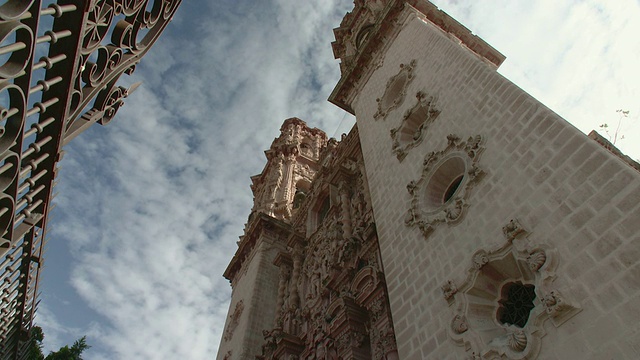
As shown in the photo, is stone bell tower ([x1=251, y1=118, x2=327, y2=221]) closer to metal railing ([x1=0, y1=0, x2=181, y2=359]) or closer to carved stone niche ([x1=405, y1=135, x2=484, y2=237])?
carved stone niche ([x1=405, y1=135, x2=484, y2=237])

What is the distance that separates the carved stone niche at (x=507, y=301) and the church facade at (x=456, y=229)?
0.02 meters

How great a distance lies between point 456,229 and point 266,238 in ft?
47.6

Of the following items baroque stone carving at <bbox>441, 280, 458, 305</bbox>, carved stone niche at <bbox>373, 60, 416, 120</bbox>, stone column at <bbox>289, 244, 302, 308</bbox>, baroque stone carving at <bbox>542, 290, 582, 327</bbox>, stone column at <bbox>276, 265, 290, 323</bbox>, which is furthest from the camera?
stone column at <bbox>276, 265, 290, 323</bbox>

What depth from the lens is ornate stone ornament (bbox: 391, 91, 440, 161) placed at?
965 cm

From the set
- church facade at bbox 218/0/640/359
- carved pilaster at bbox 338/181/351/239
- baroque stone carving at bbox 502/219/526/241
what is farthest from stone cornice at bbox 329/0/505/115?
baroque stone carving at bbox 502/219/526/241

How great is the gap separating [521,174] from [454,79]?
3.58 m

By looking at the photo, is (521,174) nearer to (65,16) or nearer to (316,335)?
(65,16)

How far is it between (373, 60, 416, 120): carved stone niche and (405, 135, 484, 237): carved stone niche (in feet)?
11.3

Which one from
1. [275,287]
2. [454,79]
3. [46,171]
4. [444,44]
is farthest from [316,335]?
[46,171]

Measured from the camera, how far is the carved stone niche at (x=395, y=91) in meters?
11.7

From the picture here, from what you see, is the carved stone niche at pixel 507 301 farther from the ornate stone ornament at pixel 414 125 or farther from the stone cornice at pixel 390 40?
the stone cornice at pixel 390 40

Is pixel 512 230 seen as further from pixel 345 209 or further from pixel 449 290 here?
pixel 345 209

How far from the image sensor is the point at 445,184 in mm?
8578

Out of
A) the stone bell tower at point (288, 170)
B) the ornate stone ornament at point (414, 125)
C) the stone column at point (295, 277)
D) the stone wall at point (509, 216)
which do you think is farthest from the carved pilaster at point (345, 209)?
the stone bell tower at point (288, 170)
